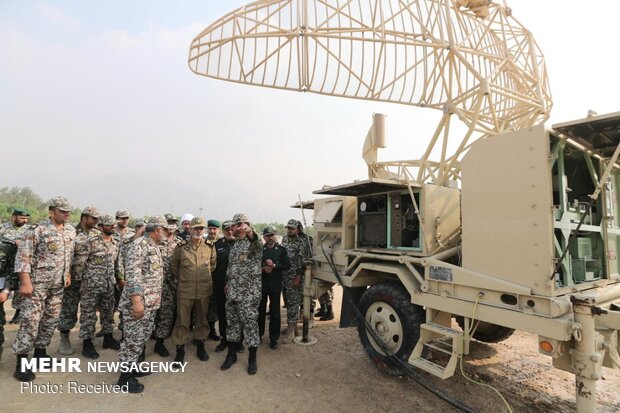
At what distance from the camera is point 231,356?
415 centimetres

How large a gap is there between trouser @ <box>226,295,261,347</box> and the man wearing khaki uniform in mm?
444

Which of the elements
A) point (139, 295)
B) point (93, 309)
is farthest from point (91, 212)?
point (139, 295)

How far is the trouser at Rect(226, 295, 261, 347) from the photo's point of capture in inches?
161

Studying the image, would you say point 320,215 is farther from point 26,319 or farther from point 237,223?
point 26,319

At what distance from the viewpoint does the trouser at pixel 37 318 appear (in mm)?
3635

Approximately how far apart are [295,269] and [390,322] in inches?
85.1

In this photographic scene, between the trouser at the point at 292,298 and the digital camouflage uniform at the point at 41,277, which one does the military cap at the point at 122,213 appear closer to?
the digital camouflage uniform at the point at 41,277

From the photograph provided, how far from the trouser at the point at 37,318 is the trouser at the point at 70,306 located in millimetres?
571

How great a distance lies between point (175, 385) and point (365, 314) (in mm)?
2314

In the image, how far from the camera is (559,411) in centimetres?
321

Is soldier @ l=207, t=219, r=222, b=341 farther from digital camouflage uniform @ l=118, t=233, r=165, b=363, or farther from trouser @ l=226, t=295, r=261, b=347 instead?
digital camouflage uniform @ l=118, t=233, r=165, b=363

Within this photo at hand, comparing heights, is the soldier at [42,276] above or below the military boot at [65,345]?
above

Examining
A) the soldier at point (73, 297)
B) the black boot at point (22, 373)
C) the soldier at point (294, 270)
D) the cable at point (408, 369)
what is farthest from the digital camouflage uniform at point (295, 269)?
the black boot at point (22, 373)

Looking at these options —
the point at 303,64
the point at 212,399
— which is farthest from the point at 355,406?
the point at 303,64
